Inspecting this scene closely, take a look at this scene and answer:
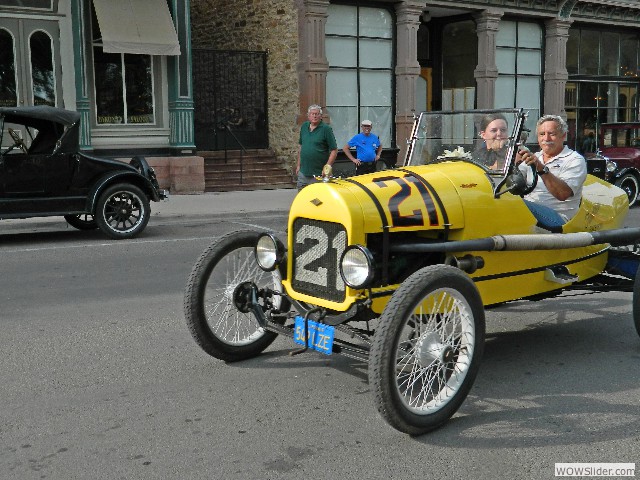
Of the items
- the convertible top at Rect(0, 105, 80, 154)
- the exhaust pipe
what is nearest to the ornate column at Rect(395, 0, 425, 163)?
the convertible top at Rect(0, 105, 80, 154)

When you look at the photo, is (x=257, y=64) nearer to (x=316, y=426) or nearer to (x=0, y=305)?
(x=0, y=305)

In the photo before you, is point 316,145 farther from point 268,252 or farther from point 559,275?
point 268,252

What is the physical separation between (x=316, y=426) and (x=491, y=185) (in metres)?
1.94

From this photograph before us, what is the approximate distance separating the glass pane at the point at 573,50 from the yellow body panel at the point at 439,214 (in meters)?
23.0

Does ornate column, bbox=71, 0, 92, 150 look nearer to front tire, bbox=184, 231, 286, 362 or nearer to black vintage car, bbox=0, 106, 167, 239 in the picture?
black vintage car, bbox=0, 106, 167, 239

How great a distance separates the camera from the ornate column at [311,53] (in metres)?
19.5

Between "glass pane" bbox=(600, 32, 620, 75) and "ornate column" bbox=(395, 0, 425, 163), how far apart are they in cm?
957

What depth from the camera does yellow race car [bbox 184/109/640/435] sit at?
4.06m

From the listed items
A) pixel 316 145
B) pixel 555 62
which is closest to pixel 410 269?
pixel 316 145

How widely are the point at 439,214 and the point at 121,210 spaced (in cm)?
772

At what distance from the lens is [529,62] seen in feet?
81.6

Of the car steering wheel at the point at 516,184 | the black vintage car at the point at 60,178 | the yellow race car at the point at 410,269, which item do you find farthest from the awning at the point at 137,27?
the car steering wheel at the point at 516,184

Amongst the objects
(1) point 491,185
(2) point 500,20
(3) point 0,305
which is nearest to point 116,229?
(3) point 0,305

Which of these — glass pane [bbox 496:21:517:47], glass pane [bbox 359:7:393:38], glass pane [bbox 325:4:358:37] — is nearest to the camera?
glass pane [bbox 325:4:358:37]
